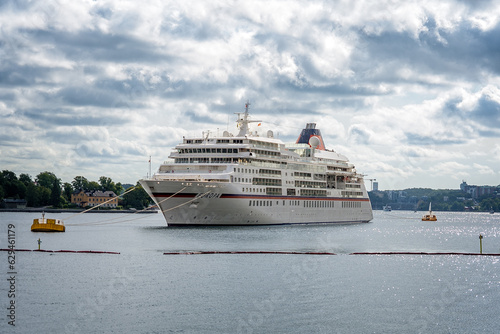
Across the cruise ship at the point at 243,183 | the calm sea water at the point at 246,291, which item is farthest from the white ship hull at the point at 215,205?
the calm sea water at the point at 246,291

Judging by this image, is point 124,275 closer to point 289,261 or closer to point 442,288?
point 289,261

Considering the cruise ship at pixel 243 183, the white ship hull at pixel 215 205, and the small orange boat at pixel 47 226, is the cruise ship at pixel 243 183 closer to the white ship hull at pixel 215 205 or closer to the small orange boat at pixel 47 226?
the white ship hull at pixel 215 205

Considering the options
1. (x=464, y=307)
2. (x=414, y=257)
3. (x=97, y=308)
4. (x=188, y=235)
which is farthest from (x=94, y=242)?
(x=464, y=307)

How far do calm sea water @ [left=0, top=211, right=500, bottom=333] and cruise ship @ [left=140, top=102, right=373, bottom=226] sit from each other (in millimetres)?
16916

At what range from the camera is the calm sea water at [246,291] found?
114 feet

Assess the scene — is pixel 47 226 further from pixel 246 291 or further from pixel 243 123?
pixel 246 291

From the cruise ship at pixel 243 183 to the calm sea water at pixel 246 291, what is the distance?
55.5 ft

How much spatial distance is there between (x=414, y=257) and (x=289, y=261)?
1361 centimetres

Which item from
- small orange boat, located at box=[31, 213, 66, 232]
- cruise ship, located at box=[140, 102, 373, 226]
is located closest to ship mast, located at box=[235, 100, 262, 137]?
cruise ship, located at box=[140, 102, 373, 226]

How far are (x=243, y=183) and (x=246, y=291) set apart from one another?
A: 47475mm

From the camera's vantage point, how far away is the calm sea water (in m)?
34.6

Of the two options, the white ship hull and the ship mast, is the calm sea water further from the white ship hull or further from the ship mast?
the ship mast

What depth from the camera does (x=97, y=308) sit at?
122ft

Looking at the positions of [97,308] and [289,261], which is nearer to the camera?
[97,308]
